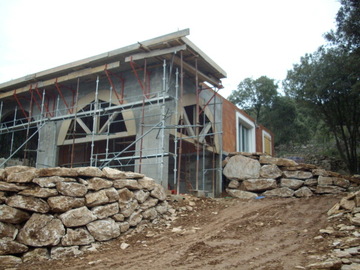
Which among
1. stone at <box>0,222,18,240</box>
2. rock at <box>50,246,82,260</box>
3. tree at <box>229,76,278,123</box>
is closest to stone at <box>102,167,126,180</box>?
rock at <box>50,246,82,260</box>

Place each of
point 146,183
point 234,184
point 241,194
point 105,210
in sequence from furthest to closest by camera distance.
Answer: point 234,184, point 241,194, point 146,183, point 105,210

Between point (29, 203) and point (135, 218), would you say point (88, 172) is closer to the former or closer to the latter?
point (29, 203)

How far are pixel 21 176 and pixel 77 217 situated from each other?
1354mm

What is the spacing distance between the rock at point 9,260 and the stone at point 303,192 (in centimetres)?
896

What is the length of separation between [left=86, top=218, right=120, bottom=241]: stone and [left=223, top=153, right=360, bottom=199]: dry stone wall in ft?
19.2

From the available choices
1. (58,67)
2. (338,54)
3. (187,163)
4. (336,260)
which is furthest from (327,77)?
(336,260)

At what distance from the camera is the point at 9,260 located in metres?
5.94

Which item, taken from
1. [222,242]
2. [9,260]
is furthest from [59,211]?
[222,242]

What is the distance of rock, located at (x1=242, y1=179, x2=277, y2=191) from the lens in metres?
11.9

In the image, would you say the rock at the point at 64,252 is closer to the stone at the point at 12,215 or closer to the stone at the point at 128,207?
the stone at the point at 12,215

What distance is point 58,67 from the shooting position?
13.8 metres

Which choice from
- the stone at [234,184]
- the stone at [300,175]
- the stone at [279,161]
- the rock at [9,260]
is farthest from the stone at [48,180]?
the stone at [300,175]

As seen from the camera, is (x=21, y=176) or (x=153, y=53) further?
(x=153, y=53)

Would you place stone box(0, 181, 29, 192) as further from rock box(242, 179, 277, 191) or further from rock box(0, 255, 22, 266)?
rock box(242, 179, 277, 191)
